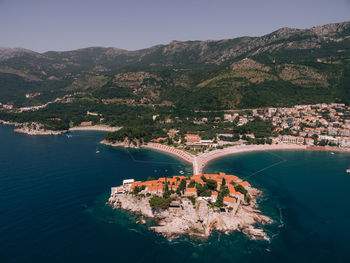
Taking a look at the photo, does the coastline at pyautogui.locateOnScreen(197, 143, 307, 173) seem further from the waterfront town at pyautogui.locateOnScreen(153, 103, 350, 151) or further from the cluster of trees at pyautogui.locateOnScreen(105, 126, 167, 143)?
the cluster of trees at pyautogui.locateOnScreen(105, 126, 167, 143)

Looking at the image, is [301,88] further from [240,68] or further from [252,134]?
[252,134]

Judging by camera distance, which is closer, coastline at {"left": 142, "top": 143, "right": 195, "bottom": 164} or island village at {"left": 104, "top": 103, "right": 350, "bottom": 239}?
island village at {"left": 104, "top": 103, "right": 350, "bottom": 239}

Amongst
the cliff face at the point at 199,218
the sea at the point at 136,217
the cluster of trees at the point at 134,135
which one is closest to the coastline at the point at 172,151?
the sea at the point at 136,217

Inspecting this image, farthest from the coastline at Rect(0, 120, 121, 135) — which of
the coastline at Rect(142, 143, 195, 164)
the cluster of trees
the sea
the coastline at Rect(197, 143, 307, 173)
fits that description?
the coastline at Rect(197, 143, 307, 173)

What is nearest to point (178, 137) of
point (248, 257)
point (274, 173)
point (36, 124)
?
point (274, 173)

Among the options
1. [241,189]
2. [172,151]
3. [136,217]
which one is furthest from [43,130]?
[241,189]

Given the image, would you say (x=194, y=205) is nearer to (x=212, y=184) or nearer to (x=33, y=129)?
(x=212, y=184)

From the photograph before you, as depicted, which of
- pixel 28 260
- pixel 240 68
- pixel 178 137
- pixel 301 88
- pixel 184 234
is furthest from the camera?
pixel 240 68
